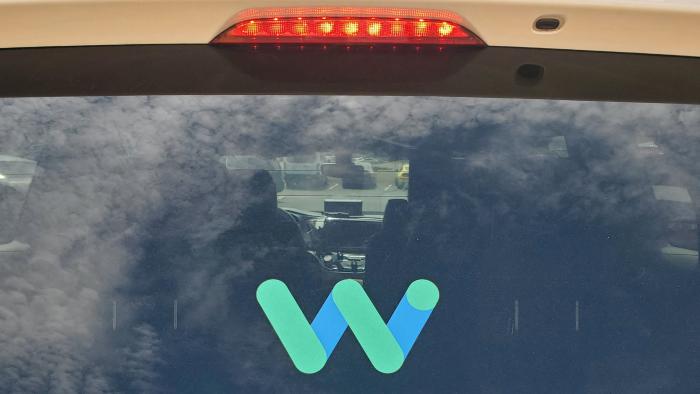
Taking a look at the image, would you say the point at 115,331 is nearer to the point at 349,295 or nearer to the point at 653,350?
the point at 349,295

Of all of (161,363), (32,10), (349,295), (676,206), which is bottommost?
(161,363)

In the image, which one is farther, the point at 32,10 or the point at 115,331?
the point at 115,331

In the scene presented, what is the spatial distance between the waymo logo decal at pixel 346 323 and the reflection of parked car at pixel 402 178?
0.21 m

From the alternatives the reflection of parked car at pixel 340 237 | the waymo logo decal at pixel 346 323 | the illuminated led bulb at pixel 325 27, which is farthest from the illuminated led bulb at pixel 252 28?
the waymo logo decal at pixel 346 323

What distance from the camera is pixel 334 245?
2.04 m

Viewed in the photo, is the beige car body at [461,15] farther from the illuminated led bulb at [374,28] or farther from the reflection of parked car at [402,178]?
the reflection of parked car at [402,178]

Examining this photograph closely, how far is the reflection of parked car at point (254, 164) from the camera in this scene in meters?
2.04

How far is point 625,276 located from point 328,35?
2.65 feet

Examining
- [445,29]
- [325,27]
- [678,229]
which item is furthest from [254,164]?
[678,229]

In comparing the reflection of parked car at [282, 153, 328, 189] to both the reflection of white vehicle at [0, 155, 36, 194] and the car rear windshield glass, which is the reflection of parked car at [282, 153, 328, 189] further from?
the reflection of white vehicle at [0, 155, 36, 194]

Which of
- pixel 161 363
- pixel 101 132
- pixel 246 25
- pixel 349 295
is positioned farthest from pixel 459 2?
pixel 161 363

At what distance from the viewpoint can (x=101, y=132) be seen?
2031 mm

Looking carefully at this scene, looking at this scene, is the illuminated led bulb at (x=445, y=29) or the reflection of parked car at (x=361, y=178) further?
the reflection of parked car at (x=361, y=178)

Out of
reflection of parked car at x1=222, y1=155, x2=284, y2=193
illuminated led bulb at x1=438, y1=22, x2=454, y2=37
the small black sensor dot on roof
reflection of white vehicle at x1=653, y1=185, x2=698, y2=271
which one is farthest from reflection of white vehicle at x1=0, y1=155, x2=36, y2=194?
reflection of white vehicle at x1=653, y1=185, x2=698, y2=271
